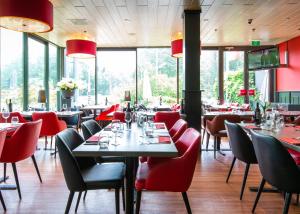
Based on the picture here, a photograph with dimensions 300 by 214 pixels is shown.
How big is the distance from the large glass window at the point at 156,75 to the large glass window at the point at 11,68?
473 centimetres

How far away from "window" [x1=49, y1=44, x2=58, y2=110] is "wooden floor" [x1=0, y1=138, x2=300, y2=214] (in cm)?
633

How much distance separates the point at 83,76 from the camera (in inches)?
461

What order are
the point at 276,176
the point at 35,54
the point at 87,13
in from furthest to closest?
the point at 35,54 → the point at 87,13 → the point at 276,176

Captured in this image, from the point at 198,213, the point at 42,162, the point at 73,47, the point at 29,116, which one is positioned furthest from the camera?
the point at 73,47

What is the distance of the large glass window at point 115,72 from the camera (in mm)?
11508

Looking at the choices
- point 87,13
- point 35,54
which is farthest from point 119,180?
point 35,54

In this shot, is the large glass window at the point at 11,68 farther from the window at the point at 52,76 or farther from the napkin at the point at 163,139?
the napkin at the point at 163,139

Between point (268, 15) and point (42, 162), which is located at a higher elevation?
point (268, 15)

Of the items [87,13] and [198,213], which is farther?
[87,13]

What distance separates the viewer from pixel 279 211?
3.03m

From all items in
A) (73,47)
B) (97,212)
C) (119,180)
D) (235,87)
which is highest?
(73,47)

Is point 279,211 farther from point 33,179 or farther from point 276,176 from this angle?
point 33,179

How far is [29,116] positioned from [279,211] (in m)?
5.06

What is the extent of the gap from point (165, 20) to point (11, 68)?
4287 millimetres
